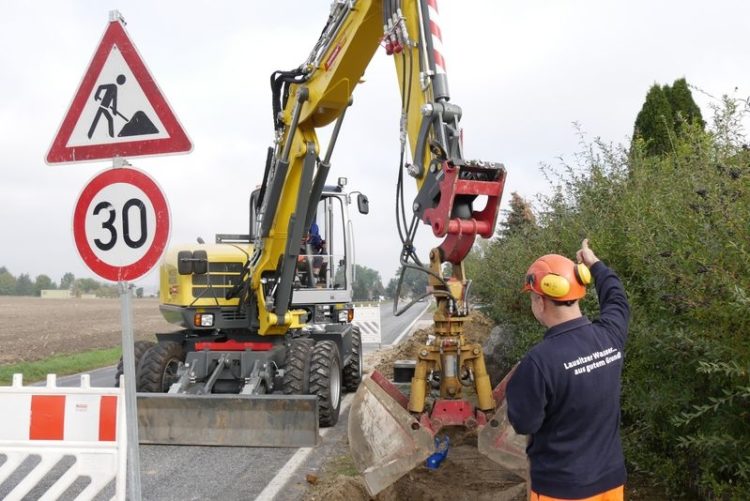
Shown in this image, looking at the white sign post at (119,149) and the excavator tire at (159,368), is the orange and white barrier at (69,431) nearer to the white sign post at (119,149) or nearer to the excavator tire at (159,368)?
the white sign post at (119,149)

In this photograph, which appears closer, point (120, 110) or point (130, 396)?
point (130, 396)

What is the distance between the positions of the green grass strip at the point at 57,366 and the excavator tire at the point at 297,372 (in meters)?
7.28

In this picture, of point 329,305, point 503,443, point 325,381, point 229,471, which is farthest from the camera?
point 329,305

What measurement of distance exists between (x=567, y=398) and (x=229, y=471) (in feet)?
14.8

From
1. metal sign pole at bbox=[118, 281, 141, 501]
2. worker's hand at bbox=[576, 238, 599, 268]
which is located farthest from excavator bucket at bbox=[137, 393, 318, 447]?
worker's hand at bbox=[576, 238, 599, 268]

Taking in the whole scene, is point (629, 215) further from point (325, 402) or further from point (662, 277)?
point (325, 402)

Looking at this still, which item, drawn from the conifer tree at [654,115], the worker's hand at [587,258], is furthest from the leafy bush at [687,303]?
the conifer tree at [654,115]

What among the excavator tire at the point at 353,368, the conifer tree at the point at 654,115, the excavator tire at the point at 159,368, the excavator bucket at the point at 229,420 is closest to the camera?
the excavator bucket at the point at 229,420

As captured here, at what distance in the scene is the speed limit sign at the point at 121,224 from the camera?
13.3 ft

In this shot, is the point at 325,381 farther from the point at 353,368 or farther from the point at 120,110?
the point at 120,110

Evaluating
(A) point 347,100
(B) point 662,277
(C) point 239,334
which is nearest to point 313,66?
(A) point 347,100

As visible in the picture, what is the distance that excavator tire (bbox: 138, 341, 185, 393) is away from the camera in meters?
8.84

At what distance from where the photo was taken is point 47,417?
165 inches

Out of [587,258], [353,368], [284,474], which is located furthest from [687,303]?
[353,368]
